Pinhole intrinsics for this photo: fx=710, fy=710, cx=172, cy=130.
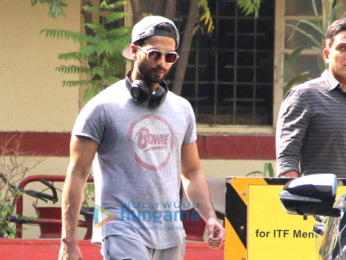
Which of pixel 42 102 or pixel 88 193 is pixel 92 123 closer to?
pixel 88 193

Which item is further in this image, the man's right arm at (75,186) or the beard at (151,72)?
the beard at (151,72)

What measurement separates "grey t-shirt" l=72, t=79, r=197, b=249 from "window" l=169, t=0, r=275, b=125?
512 cm

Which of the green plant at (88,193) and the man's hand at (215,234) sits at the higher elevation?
the man's hand at (215,234)

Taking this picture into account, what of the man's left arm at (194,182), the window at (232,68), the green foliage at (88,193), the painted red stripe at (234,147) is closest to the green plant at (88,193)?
the green foliage at (88,193)

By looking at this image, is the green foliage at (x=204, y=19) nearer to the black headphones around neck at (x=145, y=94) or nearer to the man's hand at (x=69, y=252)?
the black headphones around neck at (x=145, y=94)

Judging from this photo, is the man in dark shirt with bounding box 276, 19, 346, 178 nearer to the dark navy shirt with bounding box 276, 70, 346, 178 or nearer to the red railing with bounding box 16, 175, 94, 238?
the dark navy shirt with bounding box 276, 70, 346, 178

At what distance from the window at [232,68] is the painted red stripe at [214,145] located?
0.32 meters

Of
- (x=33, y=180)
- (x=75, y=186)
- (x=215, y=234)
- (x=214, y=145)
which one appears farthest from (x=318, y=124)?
(x=214, y=145)

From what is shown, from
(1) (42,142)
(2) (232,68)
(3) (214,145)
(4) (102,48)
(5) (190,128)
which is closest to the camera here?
(5) (190,128)

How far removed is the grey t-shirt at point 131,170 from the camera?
3516 mm

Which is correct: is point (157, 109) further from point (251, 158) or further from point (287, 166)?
point (251, 158)

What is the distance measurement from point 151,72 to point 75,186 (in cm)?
70

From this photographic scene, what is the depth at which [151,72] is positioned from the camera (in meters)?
3.64

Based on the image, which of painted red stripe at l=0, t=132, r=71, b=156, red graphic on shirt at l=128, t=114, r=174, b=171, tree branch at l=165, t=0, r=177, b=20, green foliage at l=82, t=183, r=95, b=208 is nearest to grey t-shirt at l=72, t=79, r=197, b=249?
red graphic on shirt at l=128, t=114, r=174, b=171
